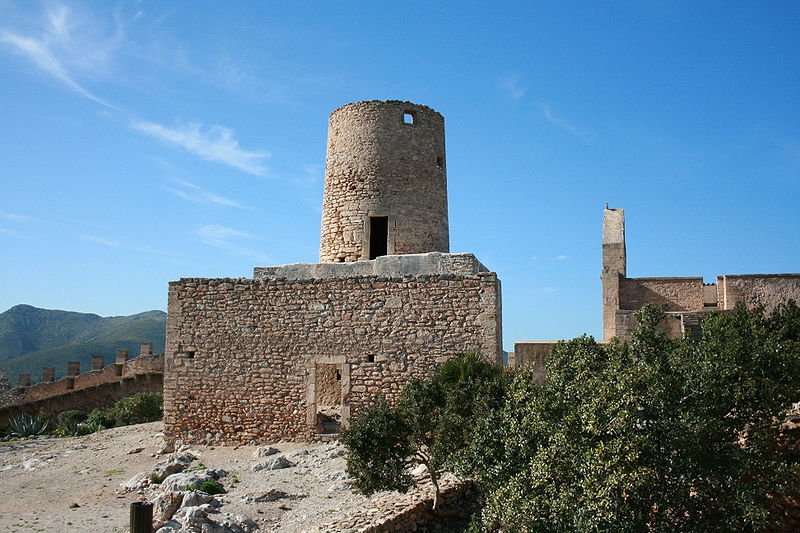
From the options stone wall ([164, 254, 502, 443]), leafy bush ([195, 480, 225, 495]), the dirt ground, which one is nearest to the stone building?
stone wall ([164, 254, 502, 443])

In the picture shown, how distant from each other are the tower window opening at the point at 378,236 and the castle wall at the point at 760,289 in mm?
7208

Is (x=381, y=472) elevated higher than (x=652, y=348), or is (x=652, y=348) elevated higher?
(x=652, y=348)

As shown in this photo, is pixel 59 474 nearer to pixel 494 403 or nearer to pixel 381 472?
pixel 381 472

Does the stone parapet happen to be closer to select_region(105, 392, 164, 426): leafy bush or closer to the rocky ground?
the rocky ground

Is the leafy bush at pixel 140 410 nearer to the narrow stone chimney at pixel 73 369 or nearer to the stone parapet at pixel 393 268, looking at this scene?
the narrow stone chimney at pixel 73 369

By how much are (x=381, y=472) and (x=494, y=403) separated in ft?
6.20

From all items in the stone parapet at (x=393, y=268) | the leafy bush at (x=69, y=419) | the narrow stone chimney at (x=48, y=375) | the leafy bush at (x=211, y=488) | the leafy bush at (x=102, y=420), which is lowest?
the leafy bush at (x=69, y=419)

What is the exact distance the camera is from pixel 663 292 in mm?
15453

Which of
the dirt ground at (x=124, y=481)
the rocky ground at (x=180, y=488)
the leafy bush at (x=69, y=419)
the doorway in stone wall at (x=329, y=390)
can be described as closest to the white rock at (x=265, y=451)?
the rocky ground at (x=180, y=488)

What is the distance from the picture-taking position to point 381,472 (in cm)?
1023

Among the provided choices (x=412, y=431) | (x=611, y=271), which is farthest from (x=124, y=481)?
(x=611, y=271)

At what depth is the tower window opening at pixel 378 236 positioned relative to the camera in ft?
53.0

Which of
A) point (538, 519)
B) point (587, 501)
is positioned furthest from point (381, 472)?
point (587, 501)

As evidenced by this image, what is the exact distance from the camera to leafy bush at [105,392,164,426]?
2461 centimetres
